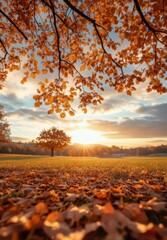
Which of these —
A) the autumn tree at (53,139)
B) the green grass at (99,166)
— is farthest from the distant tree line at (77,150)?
the green grass at (99,166)

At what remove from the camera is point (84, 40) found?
7.57m

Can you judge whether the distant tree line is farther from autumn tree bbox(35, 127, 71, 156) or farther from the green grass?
the green grass

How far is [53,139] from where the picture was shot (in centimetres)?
5856

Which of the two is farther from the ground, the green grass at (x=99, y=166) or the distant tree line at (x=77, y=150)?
the distant tree line at (x=77, y=150)

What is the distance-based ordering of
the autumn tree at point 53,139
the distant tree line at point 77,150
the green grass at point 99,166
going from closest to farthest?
1. the green grass at point 99,166
2. the autumn tree at point 53,139
3. the distant tree line at point 77,150

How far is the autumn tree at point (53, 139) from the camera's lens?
2282 inches

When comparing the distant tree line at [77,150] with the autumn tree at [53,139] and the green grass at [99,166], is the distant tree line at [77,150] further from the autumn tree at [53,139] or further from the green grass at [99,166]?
the green grass at [99,166]

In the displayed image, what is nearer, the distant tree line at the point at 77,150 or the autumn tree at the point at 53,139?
the autumn tree at the point at 53,139

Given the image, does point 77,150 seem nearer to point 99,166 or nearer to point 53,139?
point 53,139

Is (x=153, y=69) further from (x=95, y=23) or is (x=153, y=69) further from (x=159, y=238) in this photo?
(x=159, y=238)

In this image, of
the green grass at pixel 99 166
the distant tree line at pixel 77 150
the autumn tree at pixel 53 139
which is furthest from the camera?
the distant tree line at pixel 77 150

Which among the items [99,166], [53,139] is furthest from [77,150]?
[99,166]

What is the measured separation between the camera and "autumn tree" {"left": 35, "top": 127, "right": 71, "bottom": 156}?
190 ft

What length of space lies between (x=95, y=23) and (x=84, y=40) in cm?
181
